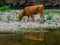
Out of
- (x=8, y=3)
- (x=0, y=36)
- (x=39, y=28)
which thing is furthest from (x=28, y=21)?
(x=8, y=3)

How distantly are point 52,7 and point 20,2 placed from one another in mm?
2725

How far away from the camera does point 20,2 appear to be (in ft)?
77.9

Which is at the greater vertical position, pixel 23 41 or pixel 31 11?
pixel 31 11

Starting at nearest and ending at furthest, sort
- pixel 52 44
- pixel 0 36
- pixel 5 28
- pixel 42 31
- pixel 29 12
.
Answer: pixel 52 44 → pixel 0 36 → pixel 42 31 → pixel 5 28 → pixel 29 12

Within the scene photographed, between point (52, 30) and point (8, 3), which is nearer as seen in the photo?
point (52, 30)

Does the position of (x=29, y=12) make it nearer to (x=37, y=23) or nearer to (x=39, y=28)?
(x=37, y=23)

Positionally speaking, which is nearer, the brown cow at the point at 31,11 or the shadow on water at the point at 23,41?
the shadow on water at the point at 23,41

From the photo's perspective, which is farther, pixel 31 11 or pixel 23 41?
pixel 31 11

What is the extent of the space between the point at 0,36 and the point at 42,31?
7.51 ft

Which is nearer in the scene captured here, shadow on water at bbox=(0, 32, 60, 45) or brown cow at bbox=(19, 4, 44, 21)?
shadow on water at bbox=(0, 32, 60, 45)

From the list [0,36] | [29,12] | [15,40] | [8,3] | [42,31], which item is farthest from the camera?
[8,3]

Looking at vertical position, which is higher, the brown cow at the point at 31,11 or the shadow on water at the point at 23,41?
the brown cow at the point at 31,11

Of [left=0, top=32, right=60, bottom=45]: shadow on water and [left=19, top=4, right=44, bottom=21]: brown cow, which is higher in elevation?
[left=19, top=4, right=44, bottom=21]: brown cow

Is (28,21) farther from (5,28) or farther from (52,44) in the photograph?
(52,44)
